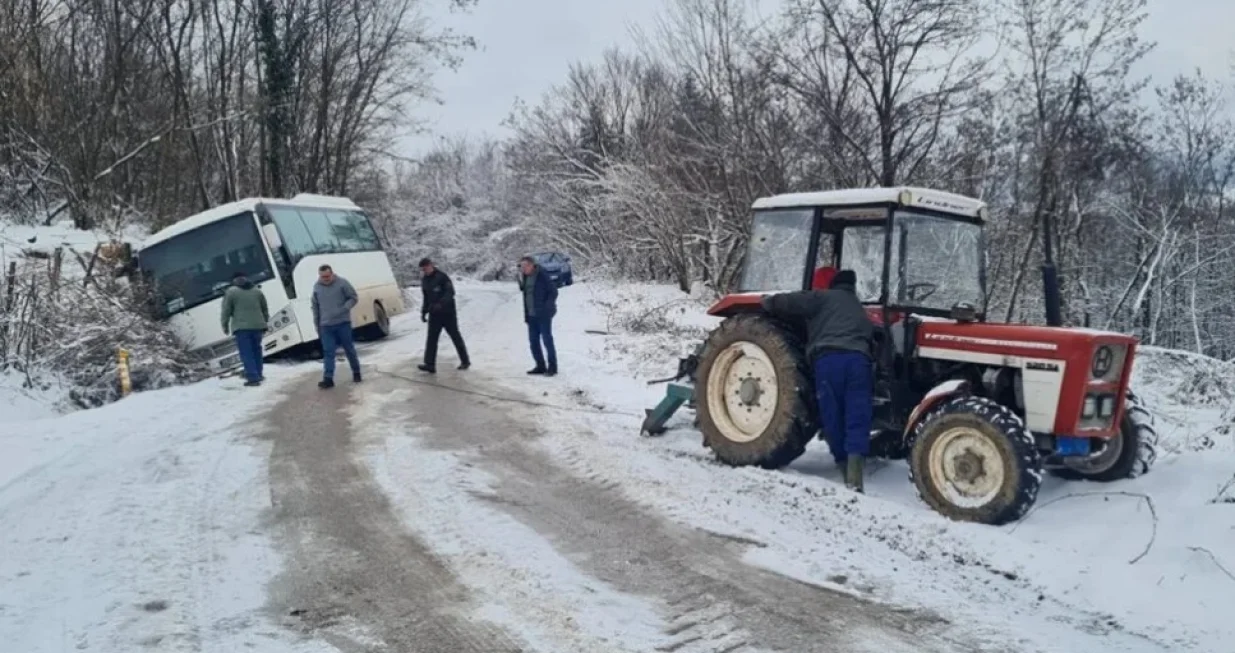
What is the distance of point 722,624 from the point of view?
4.20 m

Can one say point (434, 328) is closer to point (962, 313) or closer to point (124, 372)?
point (124, 372)

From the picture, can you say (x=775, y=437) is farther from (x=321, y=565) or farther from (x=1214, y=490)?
(x=321, y=565)

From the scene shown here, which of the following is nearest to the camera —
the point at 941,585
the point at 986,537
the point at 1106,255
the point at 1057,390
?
the point at 941,585

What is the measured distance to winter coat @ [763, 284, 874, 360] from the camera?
20.8 ft

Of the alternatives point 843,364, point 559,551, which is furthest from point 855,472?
point 559,551

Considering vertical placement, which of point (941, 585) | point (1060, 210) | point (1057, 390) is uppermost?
point (1060, 210)

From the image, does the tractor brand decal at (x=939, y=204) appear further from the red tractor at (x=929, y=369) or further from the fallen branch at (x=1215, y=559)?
the fallen branch at (x=1215, y=559)

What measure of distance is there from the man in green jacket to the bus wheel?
5912mm

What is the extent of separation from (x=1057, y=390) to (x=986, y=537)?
1.05 meters

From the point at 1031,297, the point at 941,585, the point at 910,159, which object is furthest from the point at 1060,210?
the point at 941,585

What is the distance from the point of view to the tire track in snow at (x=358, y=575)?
404cm

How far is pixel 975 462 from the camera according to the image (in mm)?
5742

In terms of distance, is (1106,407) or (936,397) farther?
(936,397)

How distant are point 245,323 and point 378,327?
21.1 ft
